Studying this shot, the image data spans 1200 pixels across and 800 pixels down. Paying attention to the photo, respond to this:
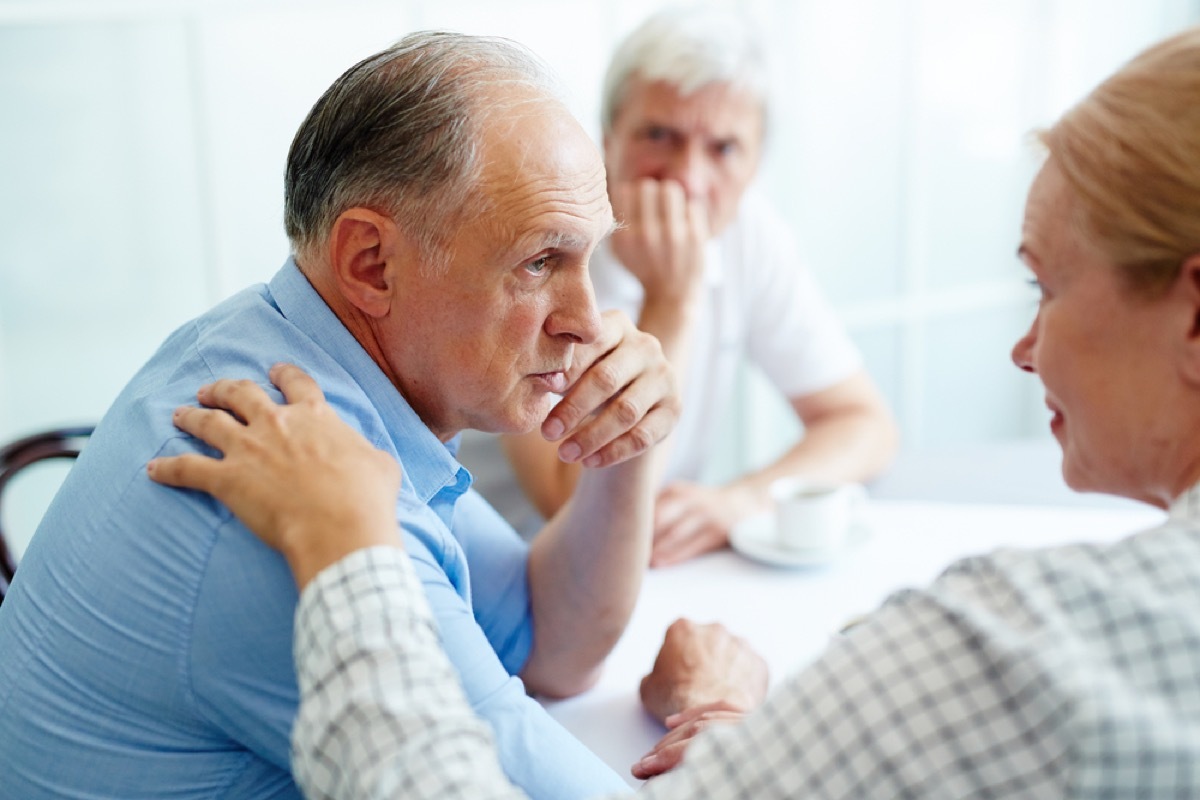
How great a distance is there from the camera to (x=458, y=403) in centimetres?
116

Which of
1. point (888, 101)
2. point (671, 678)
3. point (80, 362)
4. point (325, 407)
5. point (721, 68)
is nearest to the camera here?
point (325, 407)

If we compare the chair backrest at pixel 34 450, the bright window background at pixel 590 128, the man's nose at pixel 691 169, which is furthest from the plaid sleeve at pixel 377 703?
the man's nose at pixel 691 169

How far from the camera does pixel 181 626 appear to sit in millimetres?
906

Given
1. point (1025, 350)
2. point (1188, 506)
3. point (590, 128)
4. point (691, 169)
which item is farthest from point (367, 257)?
point (691, 169)

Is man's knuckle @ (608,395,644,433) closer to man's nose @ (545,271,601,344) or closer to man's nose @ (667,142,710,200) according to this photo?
man's nose @ (545,271,601,344)

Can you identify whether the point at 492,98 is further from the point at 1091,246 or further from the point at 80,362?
the point at 80,362

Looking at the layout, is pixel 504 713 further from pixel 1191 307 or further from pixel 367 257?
pixel 1191 307

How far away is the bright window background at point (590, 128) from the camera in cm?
230

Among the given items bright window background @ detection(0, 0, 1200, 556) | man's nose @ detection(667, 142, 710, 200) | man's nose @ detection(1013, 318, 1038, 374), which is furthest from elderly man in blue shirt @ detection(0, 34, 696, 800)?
man's nose @ detection(667, 142, 710, 200)

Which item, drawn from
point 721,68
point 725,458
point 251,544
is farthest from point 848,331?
point 251,544

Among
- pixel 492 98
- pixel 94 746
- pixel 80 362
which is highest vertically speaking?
pixel 492 98

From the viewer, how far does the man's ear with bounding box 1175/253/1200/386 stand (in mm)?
795

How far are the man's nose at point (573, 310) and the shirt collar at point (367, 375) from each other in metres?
0.16

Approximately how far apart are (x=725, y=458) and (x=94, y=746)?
2.66 meters
